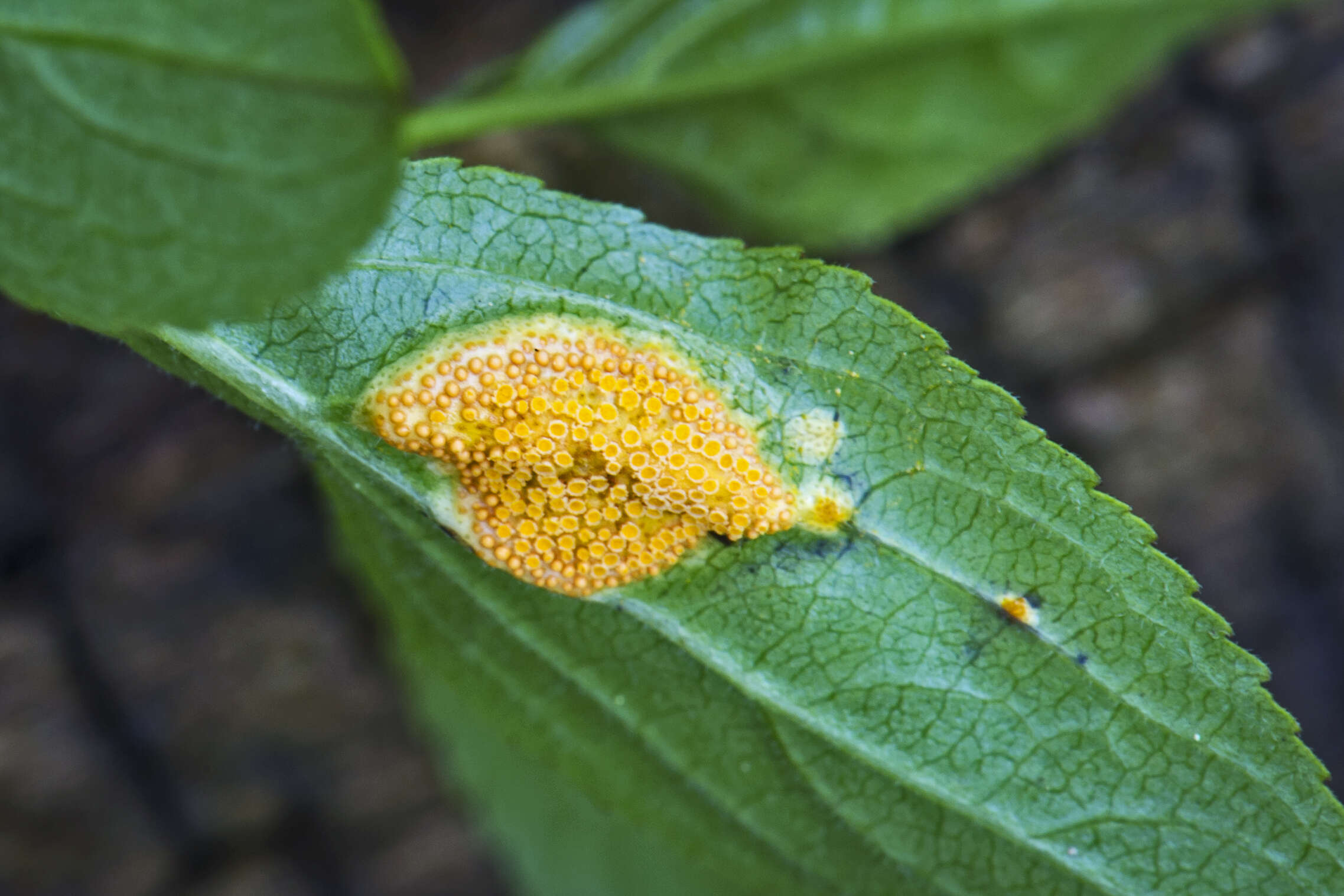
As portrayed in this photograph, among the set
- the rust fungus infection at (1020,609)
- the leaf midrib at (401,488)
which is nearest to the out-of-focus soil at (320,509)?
the leaf midrib at (401,488)

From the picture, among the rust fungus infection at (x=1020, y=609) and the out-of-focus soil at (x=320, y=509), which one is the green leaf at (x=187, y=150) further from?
the out-of-focus soil at (x=320, y=509)

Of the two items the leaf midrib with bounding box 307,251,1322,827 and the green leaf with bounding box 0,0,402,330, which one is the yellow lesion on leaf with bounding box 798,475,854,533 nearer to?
the leaf midrib with bounding box 307,251,1322,827

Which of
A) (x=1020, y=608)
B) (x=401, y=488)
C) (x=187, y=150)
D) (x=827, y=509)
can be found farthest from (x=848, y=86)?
(x=187, y=150)

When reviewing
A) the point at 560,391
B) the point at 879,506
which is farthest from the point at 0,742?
the point at 879,506

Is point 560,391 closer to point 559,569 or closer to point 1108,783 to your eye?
point 559,569

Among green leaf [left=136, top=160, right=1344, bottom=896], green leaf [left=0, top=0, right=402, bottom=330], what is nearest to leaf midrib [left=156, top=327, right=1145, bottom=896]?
green leaf [left=136, top=160, right=1344, bottom=896]

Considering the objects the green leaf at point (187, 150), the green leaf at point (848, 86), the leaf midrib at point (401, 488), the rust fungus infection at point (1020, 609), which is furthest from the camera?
the green leaf at point (848, 86)
